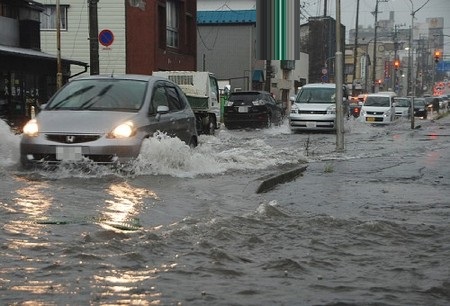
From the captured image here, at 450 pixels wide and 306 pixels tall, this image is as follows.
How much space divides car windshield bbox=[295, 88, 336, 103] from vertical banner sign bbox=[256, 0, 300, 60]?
2443mm

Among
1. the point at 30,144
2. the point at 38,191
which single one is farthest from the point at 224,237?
the point at 30,144

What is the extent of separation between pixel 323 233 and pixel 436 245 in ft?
3.40

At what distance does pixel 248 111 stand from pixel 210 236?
70.2 ft

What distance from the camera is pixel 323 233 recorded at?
634 centimetres

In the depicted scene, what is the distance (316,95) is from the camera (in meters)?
24.8

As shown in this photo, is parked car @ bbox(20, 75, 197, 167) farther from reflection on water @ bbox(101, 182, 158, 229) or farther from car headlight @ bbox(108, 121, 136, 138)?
reflection on water @ bbox(101, 182, 158, 229)

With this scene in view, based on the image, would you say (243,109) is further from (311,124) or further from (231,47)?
(231,47)

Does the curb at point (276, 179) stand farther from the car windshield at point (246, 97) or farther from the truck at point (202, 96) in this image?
the car windshield at point (246, 97)

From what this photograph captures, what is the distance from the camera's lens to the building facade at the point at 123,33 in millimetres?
30828

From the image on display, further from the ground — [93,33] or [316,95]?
[93,33]

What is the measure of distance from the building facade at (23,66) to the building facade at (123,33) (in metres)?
3.76

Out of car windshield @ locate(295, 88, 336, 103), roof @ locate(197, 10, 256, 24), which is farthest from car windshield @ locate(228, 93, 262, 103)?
roof @ locate(197, 10, 256, 24)

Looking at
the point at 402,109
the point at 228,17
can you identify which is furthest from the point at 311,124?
the point at 228,17

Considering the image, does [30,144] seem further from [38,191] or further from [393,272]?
[393,272]
